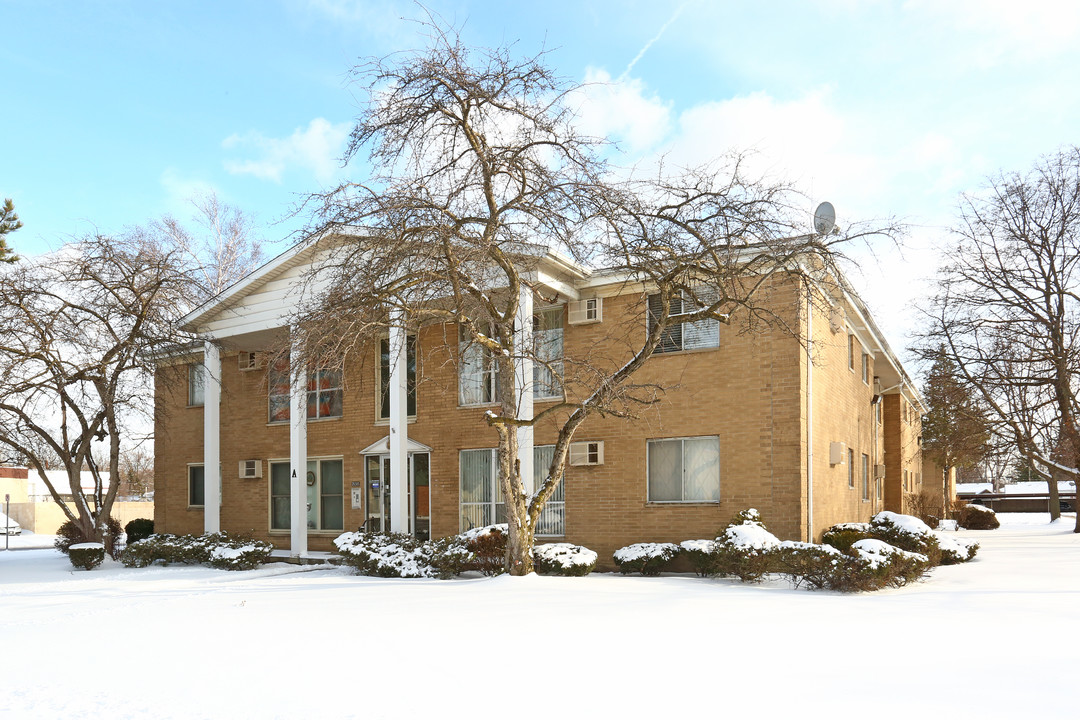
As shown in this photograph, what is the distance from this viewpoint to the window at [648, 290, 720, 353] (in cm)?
1590

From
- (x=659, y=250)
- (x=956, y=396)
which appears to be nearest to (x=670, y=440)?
(x=659, y=250)

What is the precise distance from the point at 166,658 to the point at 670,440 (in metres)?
10.2

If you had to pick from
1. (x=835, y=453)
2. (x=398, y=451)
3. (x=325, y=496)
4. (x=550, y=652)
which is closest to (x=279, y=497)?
(x=325, y=496)

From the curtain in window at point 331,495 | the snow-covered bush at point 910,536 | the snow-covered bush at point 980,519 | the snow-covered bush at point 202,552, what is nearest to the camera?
the snow-covered bush at point 910,536

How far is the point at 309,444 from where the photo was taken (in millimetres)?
20422

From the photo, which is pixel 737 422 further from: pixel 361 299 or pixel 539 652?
pixel 539 652

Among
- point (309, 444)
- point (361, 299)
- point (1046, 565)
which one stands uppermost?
point (361, 299)

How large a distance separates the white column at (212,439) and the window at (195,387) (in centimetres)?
341

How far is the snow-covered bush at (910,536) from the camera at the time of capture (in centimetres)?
1509

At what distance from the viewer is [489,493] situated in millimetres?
17703

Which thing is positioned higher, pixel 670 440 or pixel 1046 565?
pixel 670 440

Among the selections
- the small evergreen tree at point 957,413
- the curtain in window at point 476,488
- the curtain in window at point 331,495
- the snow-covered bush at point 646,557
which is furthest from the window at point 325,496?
the small evergreen tree at point 957,413

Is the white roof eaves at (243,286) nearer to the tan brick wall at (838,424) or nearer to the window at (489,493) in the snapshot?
the window at (489,493)

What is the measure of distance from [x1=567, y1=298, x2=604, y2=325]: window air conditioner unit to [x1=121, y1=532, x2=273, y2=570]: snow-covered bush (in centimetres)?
768
